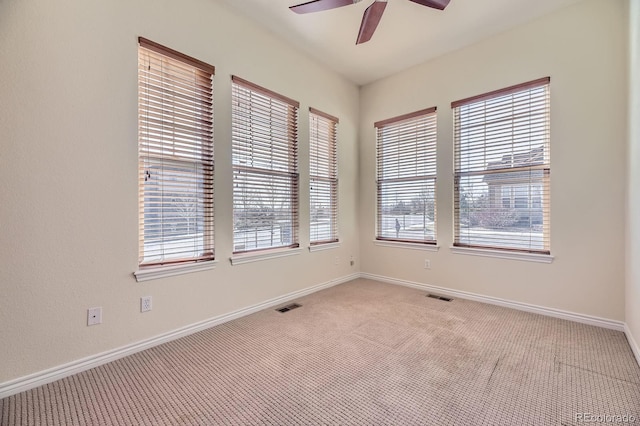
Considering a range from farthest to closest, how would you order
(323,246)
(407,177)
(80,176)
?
(407,177)
(323,246)
(80,176)

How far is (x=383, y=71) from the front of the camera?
158 inches

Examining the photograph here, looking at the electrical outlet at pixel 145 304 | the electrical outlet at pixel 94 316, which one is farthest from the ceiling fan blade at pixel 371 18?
the electrical outlet at pixel 94 316

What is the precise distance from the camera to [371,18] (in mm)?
2465

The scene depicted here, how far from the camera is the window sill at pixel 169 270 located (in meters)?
2.25

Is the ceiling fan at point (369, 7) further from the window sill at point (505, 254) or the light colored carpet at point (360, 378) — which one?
the light colored carpet at point (360, 378)

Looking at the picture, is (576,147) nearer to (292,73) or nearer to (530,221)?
(530,221)

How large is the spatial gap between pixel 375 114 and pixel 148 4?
301 centimetres

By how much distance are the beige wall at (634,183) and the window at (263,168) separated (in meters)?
2.99

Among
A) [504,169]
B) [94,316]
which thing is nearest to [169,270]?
[94,316]

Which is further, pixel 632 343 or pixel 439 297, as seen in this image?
pixel 439 297

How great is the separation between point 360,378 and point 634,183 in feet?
8.28

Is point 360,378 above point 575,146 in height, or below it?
below

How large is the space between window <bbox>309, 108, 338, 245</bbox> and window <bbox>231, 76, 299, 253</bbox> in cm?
33

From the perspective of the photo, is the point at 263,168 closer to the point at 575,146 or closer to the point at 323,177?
the point at 323,177
